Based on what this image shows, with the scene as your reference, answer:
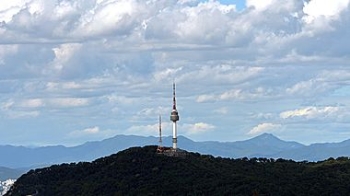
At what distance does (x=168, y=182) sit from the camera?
7869 inches

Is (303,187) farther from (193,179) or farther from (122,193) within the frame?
(122,193)

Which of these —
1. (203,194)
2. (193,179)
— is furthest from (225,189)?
(193,179)

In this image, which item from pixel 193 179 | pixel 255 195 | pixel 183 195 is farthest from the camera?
pixel 193 179

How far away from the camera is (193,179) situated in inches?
7849

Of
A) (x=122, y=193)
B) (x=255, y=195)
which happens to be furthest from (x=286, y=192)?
(x=122, y=193)

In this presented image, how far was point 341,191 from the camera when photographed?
626 feet

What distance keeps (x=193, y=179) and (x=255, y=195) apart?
2778cm

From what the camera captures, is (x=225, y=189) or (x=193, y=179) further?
(x=193, y=179)

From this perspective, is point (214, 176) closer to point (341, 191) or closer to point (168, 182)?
point (168, 182)

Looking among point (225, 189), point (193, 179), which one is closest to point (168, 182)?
point (193, 179)

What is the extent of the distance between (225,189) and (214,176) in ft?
52.1

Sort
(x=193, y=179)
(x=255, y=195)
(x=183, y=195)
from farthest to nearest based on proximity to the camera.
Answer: (x=193, y=179), (x=183, y=195), (x=255, y=195)

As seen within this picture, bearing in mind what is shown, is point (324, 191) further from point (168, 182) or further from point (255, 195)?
point (168, 182)

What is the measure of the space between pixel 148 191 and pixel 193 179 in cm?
1164
